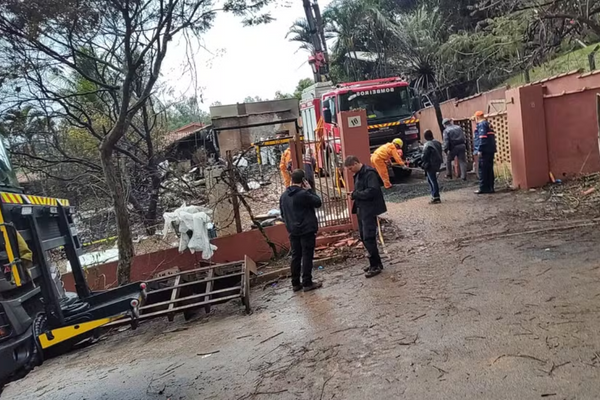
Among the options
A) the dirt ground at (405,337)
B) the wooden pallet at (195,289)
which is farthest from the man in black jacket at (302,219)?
the wooden pallet at (195,289)

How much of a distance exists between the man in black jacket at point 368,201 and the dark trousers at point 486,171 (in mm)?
4430

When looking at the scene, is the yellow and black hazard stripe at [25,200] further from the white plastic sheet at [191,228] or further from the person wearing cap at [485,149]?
the person wearing cap at [485,149]

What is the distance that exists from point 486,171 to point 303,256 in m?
5.37

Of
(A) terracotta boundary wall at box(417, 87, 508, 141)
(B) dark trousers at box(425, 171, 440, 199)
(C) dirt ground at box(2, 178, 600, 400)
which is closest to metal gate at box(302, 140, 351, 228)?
(C) dirt ground at box(2, 178, 600, 400)

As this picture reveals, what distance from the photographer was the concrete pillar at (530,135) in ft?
30.7

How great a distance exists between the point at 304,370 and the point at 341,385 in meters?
0.48

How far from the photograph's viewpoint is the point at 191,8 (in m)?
8.80

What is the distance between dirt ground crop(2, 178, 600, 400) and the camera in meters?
3.39

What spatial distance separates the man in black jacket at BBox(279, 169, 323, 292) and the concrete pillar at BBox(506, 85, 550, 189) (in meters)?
5.50

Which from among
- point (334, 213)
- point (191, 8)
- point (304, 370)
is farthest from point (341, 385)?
point (191, 8)

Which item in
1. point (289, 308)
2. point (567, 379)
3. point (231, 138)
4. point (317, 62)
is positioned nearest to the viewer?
point (567, 379)

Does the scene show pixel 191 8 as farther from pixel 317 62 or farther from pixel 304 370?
pixel 317 62

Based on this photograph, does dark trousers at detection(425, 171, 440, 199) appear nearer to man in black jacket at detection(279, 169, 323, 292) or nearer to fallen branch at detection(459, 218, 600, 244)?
fallen branch at detection(459, 218, 600, 244)

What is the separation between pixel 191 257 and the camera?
803 centimetres
